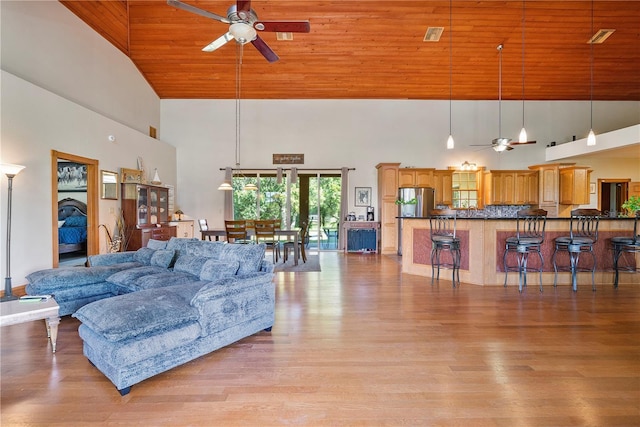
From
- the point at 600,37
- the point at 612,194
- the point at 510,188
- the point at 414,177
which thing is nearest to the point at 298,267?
the point at 414,177

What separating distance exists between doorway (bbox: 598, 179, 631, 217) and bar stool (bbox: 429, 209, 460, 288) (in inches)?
280

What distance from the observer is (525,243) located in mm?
4293

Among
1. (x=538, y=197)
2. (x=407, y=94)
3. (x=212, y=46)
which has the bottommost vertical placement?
(x=538, y=197)

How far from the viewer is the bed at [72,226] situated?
6281 millimetres

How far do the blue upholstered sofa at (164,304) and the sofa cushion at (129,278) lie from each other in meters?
0.01

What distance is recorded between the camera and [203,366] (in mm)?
2273

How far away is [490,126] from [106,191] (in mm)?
9750

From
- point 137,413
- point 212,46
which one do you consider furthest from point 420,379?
point 212,46

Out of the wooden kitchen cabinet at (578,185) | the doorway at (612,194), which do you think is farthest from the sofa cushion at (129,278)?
the doorway at (612,194)

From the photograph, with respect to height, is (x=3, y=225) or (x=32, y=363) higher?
(x=3, y=225)

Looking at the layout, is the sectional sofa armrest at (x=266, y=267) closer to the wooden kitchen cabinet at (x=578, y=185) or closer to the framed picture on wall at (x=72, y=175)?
the framed picture on wall at (x=72, y=175)

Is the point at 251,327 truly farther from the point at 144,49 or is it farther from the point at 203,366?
the point at 144,49

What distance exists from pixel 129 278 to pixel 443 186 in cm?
772

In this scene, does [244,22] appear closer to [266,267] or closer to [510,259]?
[266,267]
